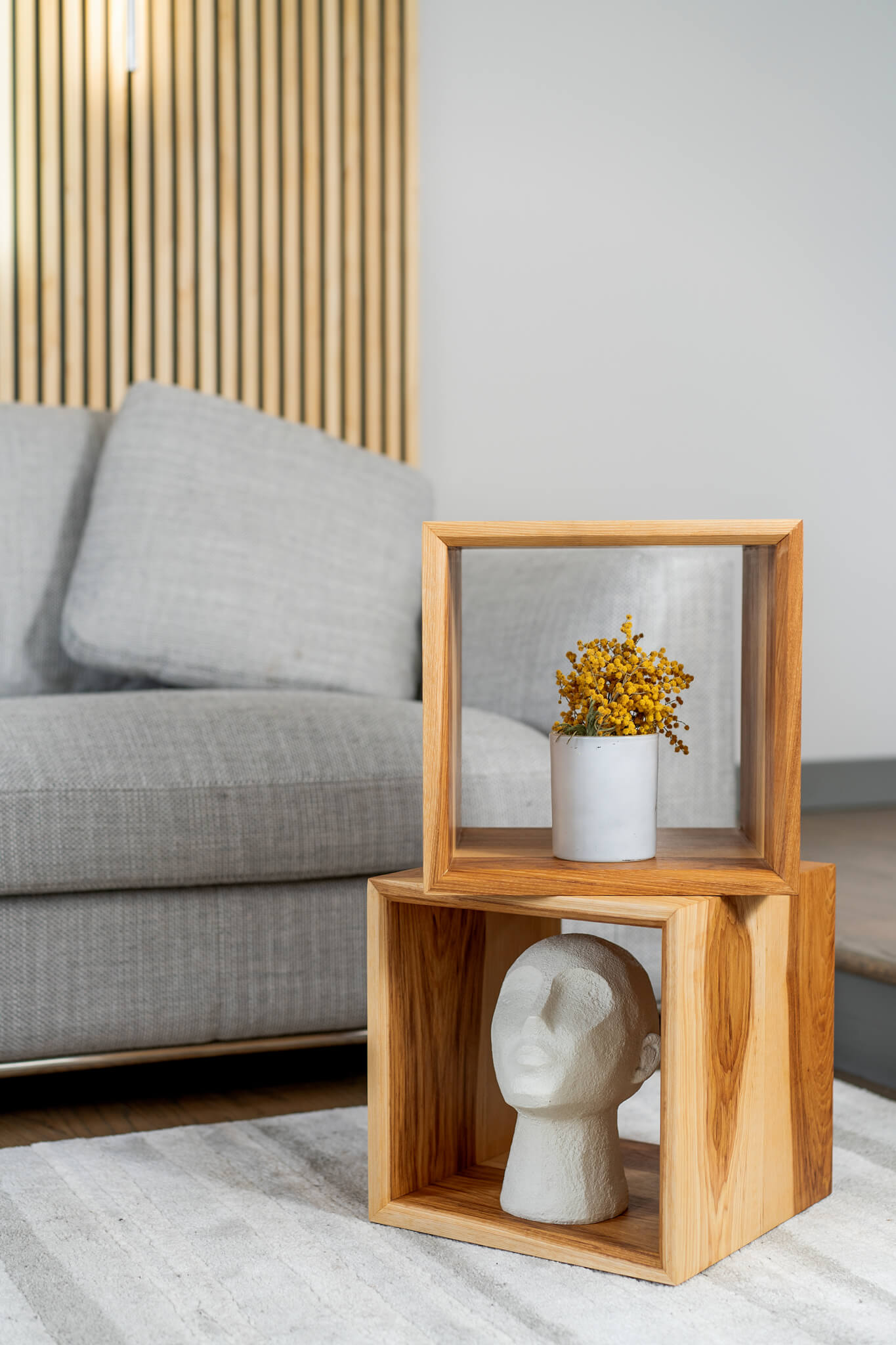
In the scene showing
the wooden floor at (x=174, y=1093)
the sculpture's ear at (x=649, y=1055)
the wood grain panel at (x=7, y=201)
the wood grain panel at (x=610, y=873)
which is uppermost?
the wood grain panel at (x=7, y=201)

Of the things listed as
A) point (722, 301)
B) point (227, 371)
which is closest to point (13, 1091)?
point (227, 371)

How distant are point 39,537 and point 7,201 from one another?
1153mm

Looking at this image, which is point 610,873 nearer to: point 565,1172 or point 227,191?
point 565,1172

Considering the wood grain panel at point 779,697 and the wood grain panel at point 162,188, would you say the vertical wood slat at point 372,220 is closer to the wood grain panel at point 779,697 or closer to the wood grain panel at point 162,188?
the wood grain panel at point 162,188

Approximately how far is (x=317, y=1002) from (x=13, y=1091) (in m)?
0.37

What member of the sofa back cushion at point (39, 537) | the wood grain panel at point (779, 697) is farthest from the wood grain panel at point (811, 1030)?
the sofa back cushion at point (39, 537)

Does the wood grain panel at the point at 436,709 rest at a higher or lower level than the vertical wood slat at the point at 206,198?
lower

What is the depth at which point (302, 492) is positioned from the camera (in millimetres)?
1861

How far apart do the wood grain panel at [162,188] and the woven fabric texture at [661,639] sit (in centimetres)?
143

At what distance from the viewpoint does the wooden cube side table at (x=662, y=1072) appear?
91cm

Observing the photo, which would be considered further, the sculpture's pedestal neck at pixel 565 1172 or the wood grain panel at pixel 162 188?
the wood grain panel at pixel 162 188

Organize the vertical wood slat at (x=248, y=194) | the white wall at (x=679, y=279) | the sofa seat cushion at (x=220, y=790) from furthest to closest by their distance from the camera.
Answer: the white wall at (x=679, y=279)
the vertical wood slat at (x=248, y=194)
the sofa seat cushion at (x=220, y=790)

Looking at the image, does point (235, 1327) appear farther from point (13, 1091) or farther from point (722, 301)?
point (722, 301)

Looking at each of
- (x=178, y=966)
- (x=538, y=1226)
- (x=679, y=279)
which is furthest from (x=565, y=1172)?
(x=679, y=279)
